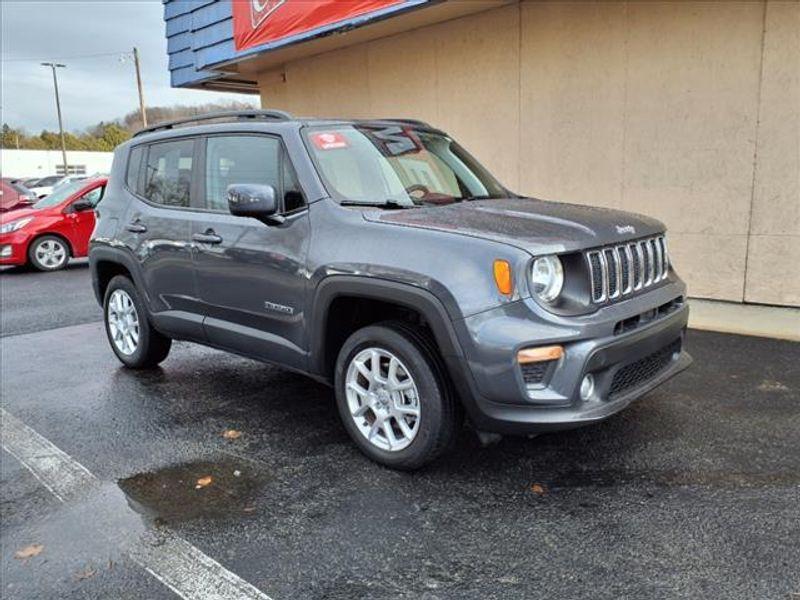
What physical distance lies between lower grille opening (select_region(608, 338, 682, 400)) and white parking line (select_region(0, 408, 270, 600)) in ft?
6.15

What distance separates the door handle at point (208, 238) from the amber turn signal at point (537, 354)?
2.23 metres

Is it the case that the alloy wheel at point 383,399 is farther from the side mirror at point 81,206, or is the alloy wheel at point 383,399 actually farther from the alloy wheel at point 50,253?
the alloy wheel at point 50,253

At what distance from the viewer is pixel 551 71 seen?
26.3 feet

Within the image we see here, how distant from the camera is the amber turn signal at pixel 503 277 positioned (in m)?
2.97

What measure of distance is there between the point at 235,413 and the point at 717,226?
17.8 feet

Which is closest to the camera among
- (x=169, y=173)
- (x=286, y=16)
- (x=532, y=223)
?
(x=532, y=223)

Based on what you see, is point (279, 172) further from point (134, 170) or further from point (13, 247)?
point (13, 247)

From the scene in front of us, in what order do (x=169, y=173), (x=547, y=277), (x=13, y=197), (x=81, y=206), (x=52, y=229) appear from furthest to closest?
(x=13, y=197)
(x=81, y=206)
(x=52, y=229)
(x=169, y=173)
(x=547, y=277)

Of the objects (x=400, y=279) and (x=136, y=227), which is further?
(x=136, y=227)

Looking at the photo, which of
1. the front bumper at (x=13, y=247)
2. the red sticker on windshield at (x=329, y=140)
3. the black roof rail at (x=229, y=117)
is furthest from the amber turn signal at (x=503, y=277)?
the front bumper at (x=13, y=247)

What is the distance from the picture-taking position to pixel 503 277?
9.75ft

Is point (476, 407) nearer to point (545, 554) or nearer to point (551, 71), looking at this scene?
point (545, 554)

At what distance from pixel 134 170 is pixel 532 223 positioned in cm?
347

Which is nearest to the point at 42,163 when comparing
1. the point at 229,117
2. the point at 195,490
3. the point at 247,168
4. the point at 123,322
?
the point at 123,322
